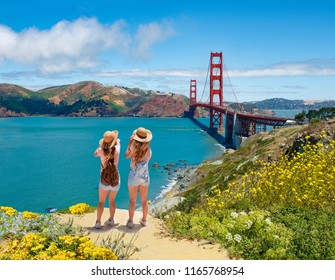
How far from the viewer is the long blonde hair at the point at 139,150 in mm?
7305

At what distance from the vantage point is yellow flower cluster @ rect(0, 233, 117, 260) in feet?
18.1

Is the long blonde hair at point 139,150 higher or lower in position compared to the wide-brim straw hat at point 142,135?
lower

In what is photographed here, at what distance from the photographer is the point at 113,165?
293 inches

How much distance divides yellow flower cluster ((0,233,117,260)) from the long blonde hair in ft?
6.62

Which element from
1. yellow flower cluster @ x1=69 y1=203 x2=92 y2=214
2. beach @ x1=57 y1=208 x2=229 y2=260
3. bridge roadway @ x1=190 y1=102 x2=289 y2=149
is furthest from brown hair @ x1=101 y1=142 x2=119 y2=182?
bridge roadway @ x1=190 y1=102 x2=289 y2=149

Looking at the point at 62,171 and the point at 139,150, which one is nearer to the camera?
the point at 139,150

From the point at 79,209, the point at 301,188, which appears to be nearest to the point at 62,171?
the point at 79,209

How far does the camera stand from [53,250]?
19.1 feet

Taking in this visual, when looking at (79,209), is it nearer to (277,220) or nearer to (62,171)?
(277,220)

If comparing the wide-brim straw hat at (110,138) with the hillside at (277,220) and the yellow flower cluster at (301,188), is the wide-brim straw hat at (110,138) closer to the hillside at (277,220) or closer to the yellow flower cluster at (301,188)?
the hillside at (277,220)

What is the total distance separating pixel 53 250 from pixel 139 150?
253cm

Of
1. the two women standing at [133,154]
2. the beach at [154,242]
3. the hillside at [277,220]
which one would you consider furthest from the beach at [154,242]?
the two women standing at [133,154]

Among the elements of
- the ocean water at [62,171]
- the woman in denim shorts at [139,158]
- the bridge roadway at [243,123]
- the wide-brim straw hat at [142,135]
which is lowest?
the ocean water at [62,171]

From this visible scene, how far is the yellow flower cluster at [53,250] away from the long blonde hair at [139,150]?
202 cm
